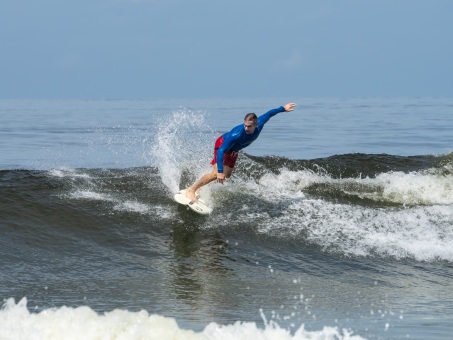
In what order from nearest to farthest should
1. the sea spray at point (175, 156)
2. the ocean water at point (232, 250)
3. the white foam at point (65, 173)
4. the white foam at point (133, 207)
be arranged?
the ocean water at point (232, 250) < the white foam at point (133, 207) < the white foam at point (65, 173) < the sea spray at point (175, 156)

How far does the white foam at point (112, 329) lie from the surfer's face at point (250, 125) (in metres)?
5.74

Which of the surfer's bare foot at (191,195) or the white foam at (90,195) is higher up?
the surfer's bare foot at (191,195)

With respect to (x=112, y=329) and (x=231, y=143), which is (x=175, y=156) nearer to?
(x=231, y=143)

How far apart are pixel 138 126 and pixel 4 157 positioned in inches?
516

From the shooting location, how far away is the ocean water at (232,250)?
6445 mm

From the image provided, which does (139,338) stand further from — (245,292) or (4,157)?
(4,157)

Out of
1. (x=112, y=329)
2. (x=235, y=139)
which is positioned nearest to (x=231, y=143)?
(x=235, y=139)

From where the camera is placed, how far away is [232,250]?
10.3 meters

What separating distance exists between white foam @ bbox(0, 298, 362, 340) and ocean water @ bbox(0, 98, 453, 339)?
0.01m

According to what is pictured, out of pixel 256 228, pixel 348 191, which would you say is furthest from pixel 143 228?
pixel 348 191

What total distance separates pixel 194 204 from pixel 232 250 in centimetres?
168

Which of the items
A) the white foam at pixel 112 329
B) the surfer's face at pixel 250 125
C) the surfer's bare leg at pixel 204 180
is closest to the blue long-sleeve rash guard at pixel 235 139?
the surfer's face at pixel 250 125

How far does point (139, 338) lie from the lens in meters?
5.41

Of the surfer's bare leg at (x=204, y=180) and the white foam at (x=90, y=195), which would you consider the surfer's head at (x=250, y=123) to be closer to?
the surfer's bare leg at (x=204, y=180)
